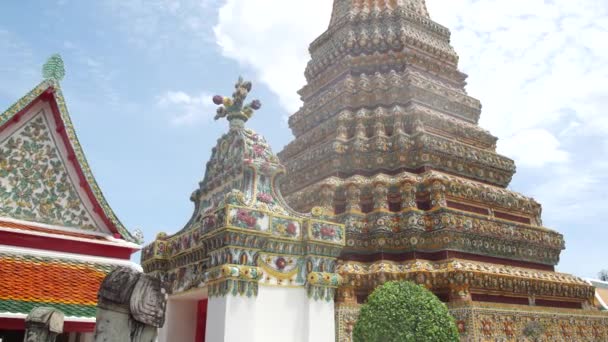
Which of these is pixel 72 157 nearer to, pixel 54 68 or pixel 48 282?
pixel 54 68

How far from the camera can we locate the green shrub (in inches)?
365

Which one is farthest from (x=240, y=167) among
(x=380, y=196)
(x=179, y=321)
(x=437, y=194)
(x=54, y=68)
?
(x=437, y=194)

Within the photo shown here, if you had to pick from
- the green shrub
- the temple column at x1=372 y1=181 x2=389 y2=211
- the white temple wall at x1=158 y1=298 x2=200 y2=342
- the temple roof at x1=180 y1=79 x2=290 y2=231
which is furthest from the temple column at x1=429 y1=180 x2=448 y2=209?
the white temple wall at x1=158 y1=298 x2=200 y2=342

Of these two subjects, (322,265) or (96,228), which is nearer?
(322,265)

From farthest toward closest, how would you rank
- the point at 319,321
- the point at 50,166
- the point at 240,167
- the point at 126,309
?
the point at 50,166
the point at 240,167
the point at 319,321
the point at 126,309

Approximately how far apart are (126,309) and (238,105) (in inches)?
215

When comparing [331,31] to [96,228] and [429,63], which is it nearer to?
[429,63]

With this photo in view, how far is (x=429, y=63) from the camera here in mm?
18219

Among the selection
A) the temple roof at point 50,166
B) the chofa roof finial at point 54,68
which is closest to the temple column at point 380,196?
the temple roof at point 50,166

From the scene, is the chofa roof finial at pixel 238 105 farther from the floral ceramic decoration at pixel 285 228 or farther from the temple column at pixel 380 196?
the temple column at pixel 380 196

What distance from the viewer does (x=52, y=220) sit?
10.1 metres

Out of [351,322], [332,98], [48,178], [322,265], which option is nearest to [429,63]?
[332,98]

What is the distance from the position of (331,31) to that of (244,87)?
1092cm

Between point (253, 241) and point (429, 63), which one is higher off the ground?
point (429, 63)
